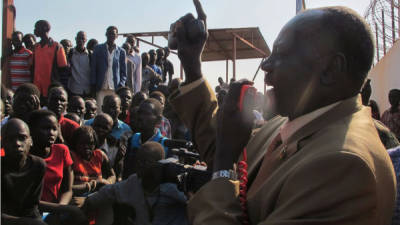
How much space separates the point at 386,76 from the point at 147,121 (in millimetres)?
7573

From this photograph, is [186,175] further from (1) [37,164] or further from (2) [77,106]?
(2) [77,106]

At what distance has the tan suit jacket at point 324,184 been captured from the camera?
106cm

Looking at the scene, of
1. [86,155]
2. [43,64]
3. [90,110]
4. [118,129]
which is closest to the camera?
[86,155]

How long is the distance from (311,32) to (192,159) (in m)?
0.77

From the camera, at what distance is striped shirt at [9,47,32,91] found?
6.85 m

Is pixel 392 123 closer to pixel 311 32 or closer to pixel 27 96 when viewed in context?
pixel 27 96

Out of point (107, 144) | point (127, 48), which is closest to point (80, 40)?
point (127, 48)

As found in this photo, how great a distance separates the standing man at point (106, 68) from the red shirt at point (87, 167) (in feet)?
10.1

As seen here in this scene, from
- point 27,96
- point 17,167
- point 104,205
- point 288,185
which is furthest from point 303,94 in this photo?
point 27,96

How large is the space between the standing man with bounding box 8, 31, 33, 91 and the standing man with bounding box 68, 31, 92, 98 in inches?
25.8

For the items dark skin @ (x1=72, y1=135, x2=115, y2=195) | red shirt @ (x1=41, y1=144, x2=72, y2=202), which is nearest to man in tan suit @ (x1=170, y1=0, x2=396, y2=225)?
red shirt @ (x1=41, y1=144, x2=72, y2=202)

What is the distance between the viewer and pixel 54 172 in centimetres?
357

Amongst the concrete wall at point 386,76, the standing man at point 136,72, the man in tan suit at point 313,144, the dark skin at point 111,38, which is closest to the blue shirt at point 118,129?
the dark skin at point 111,38

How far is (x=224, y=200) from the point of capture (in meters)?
1.23
